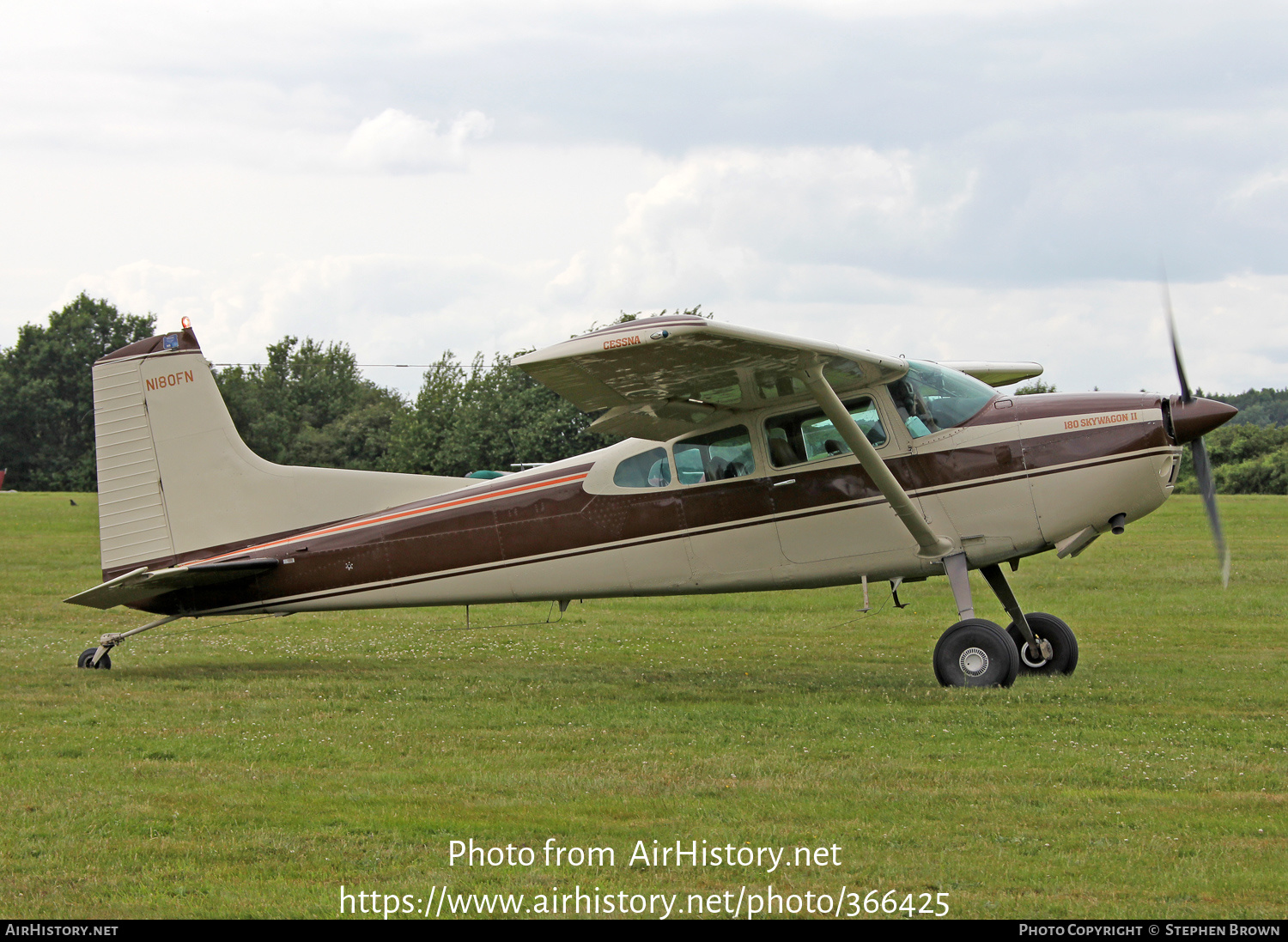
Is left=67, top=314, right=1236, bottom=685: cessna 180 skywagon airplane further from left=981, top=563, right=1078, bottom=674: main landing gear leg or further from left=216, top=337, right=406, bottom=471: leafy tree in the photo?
left=216, top=337, right=406, bottom=471: leafy tree

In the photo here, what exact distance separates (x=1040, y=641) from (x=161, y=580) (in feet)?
28.2

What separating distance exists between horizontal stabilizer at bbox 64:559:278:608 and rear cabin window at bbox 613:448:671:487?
147 inches

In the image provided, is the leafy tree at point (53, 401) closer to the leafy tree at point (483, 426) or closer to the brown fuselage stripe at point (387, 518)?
the leafy tree at point (483, 426)

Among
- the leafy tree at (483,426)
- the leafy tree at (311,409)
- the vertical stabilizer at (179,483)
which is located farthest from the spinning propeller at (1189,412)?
the leafy tree at (311,409)

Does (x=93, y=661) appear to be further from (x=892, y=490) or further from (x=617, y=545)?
(x=892, y=490)

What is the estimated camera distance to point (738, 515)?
428 inches

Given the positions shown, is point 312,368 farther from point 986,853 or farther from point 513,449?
point 986,853

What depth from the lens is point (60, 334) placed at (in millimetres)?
83375

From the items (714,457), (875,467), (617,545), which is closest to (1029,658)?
(875,467)

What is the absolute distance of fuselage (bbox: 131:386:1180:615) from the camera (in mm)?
10109

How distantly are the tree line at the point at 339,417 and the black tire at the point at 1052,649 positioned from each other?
40.8 meters

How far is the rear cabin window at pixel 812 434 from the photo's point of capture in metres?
10.5

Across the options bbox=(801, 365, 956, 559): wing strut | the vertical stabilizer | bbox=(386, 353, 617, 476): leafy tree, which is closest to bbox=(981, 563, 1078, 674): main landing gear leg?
bbox=(801, 365, 956, 559): wing strut

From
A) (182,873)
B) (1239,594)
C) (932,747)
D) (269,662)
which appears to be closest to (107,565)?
(269,662)
